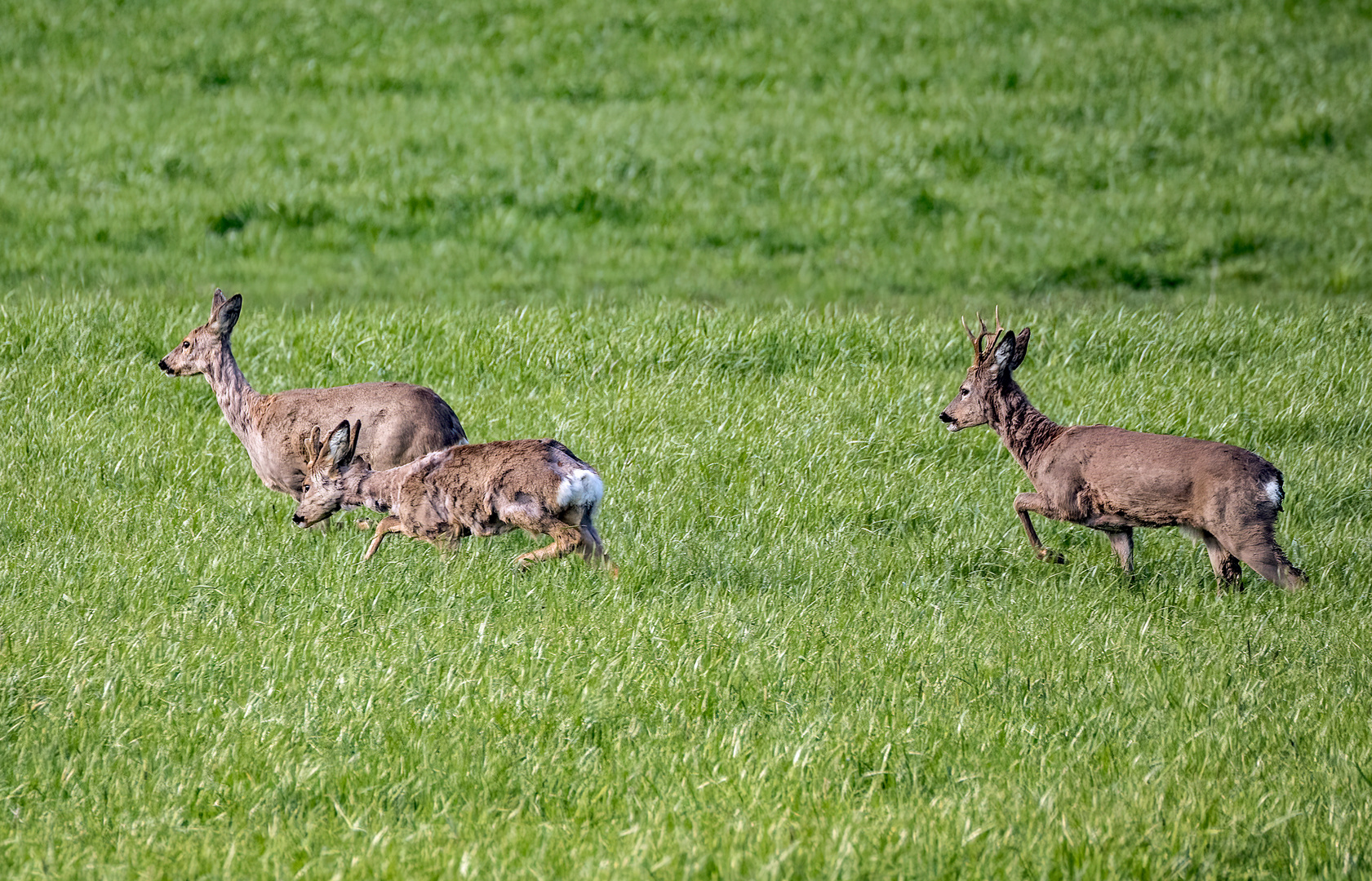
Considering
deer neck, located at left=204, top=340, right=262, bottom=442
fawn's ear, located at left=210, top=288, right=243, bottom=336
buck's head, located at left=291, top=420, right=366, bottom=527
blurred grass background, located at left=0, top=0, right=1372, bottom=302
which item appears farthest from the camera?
blurred grass background, located at left=0, top=0, right=1372, bottom=302

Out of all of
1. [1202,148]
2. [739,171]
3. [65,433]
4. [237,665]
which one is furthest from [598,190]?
[237,665]

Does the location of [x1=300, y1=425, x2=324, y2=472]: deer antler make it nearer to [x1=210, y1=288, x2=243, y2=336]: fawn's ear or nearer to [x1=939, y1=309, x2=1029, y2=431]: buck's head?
[x1=210, y1=288, x2=243, y2=336]: fawn's ear

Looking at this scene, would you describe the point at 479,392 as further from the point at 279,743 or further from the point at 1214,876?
the point at 1214,876

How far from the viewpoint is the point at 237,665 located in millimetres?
5711

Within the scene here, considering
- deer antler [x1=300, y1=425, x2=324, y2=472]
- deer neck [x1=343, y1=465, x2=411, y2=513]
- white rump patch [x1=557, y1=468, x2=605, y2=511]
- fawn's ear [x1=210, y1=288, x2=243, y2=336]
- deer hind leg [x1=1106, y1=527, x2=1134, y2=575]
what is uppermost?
fawn's ear [x1=210, y1=288, x2=243, y2=336]

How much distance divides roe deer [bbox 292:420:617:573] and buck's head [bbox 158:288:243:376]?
1.65 metres

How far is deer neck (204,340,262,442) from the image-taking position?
8.62 metres

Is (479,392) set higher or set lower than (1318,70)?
lower

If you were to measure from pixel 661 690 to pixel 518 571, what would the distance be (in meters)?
1.68

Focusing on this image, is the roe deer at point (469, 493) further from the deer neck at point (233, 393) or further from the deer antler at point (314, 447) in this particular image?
the deer neck at point (233, 393)

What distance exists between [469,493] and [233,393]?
2.49 metres

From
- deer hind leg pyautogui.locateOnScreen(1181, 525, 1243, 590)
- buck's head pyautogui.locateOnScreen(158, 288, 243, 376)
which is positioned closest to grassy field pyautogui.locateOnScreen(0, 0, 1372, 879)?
deer hind leg pyautogui.locateOnScreen(1181, 525, 1243, 590)

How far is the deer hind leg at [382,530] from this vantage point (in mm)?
7230

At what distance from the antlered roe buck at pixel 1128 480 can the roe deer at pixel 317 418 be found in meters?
3.06
